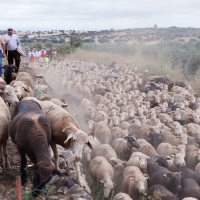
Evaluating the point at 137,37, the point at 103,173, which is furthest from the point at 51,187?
the point at 137,37

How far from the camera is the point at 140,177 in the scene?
7230mm

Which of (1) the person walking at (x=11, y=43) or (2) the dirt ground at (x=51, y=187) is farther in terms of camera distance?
(1) the person walking at (x=11, y=43)

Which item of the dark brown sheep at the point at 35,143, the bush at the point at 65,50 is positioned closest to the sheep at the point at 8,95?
the dark brown sheep at the point at 35,143

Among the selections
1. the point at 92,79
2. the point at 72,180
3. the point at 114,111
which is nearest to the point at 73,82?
the point at 92,79

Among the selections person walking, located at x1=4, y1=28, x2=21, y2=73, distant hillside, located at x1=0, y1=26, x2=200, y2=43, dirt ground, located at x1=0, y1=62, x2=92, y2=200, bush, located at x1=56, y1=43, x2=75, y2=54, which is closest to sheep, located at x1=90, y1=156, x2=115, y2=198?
dirt ground, located at x1=0, y1=62, x2=92, y2=200

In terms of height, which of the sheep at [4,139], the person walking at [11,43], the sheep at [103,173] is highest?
the person walking at [11,43]

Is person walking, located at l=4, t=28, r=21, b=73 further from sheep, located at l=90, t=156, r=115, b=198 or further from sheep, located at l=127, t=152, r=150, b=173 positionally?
sheep, located at l=127, t=152, r=150, b=173

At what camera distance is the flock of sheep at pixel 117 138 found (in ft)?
19.3

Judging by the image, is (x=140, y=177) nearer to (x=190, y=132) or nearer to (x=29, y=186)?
(x=29, y=186)

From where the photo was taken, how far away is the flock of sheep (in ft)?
19.3

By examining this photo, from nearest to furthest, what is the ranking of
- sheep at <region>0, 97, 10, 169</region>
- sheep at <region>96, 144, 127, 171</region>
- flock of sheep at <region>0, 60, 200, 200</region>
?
flock of sheep at <region>0, 60, 200, 200</region>, sheep at <region>0, 97, 10, 169</region>, sheep at <region>96, 144, 127, 171</region>

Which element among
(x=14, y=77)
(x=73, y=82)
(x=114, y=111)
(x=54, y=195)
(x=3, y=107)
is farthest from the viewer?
(x=73, y=82)

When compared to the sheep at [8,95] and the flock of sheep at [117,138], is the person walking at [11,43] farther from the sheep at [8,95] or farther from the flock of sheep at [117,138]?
the sheep at [8,95]

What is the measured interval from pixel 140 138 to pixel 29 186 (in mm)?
4966
